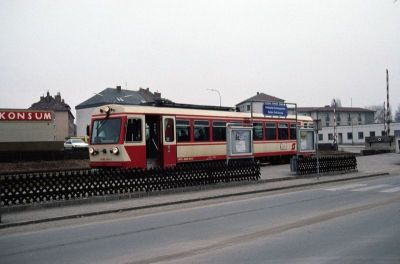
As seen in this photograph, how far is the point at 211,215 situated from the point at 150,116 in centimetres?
1160

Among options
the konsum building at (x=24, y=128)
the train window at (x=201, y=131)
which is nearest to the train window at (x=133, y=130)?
the train window at (x=201, y=131)

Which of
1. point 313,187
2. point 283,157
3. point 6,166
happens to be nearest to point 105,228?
point 313,187

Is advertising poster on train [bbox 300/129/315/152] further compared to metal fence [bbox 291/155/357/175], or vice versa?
advertising poster on train [bbox 300/129/315/152]

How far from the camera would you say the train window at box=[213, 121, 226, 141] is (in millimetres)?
25672

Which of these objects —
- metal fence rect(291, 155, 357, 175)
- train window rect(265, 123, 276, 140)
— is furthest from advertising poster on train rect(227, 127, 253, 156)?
train window rect(265, 123, 276, 140)

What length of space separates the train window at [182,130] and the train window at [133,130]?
266 centimetres

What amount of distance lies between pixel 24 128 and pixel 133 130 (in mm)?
32777

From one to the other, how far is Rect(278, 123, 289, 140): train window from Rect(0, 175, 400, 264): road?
1793 cm

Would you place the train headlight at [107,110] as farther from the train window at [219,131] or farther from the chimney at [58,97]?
the chimney at [58,97]

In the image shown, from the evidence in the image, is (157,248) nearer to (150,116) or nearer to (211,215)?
(211,215)

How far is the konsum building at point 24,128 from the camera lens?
47344mm

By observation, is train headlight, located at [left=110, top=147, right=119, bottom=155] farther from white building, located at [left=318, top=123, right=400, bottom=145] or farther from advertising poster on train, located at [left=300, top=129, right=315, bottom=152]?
white building, located at [left=318, top=123, right=400, bottom=145]

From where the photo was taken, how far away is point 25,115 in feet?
160

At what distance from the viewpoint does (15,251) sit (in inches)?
314
